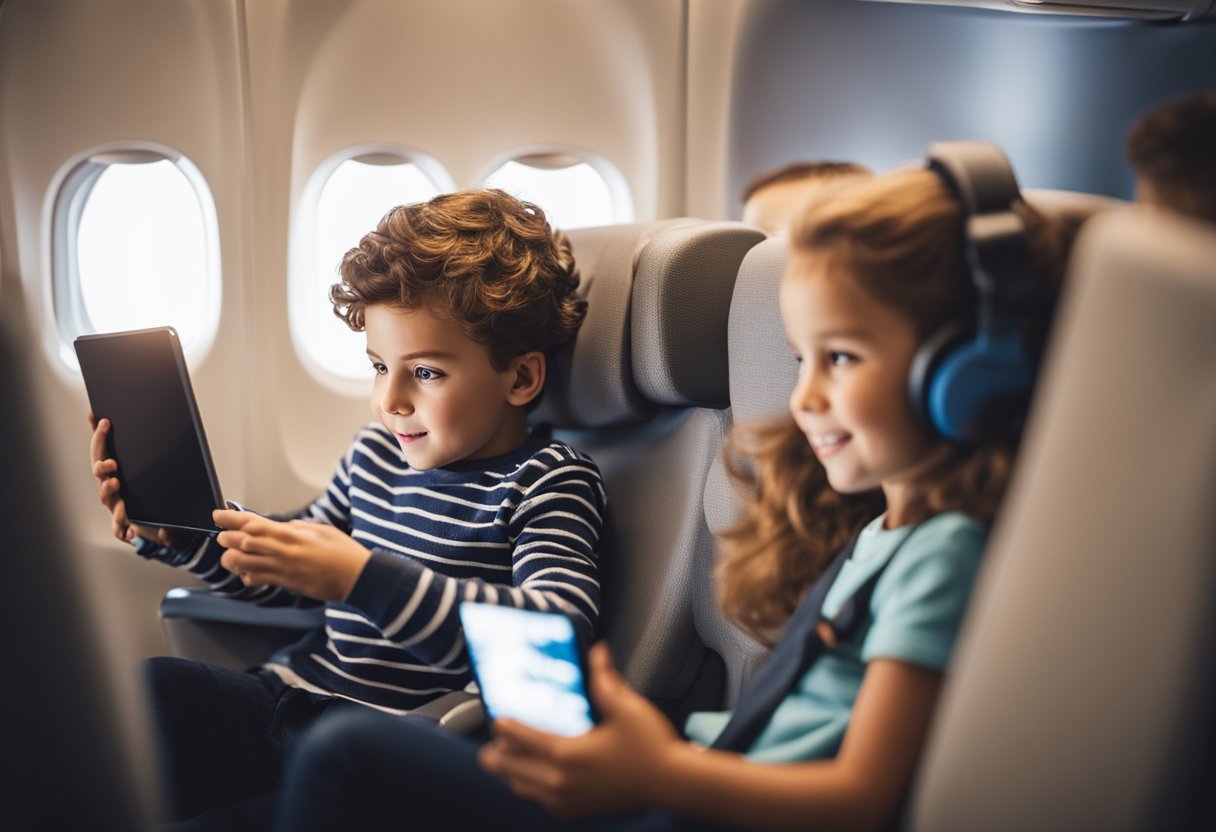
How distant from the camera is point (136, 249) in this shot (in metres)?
2.50

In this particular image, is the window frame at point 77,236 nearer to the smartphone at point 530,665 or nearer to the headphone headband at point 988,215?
the smartphone at point 530,665

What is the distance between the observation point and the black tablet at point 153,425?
1291mm

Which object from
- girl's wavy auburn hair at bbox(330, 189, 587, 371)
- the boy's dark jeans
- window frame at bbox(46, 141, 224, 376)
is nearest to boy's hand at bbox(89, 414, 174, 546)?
the boy's dark jeans

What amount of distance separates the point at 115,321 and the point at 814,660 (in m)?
2.25

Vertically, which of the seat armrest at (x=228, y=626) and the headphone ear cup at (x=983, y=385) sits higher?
the headphone ear cup at (x=983, y=385)

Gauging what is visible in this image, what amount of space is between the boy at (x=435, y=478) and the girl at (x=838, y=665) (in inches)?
16.8

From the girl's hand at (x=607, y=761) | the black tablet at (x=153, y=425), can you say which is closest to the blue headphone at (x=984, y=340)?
the girl's hand at (x=607, y=761)

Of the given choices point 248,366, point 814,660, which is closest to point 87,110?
point 248,366

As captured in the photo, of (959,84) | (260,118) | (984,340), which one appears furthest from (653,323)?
(959,84)

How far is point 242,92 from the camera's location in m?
2.31

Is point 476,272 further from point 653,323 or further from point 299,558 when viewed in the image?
point 299,558

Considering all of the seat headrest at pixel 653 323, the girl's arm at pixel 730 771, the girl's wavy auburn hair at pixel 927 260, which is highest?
the girl's wavy auburn hair at pixel 927 260

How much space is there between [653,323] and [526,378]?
0.81 feet

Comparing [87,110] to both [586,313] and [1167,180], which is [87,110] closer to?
[586,313]
